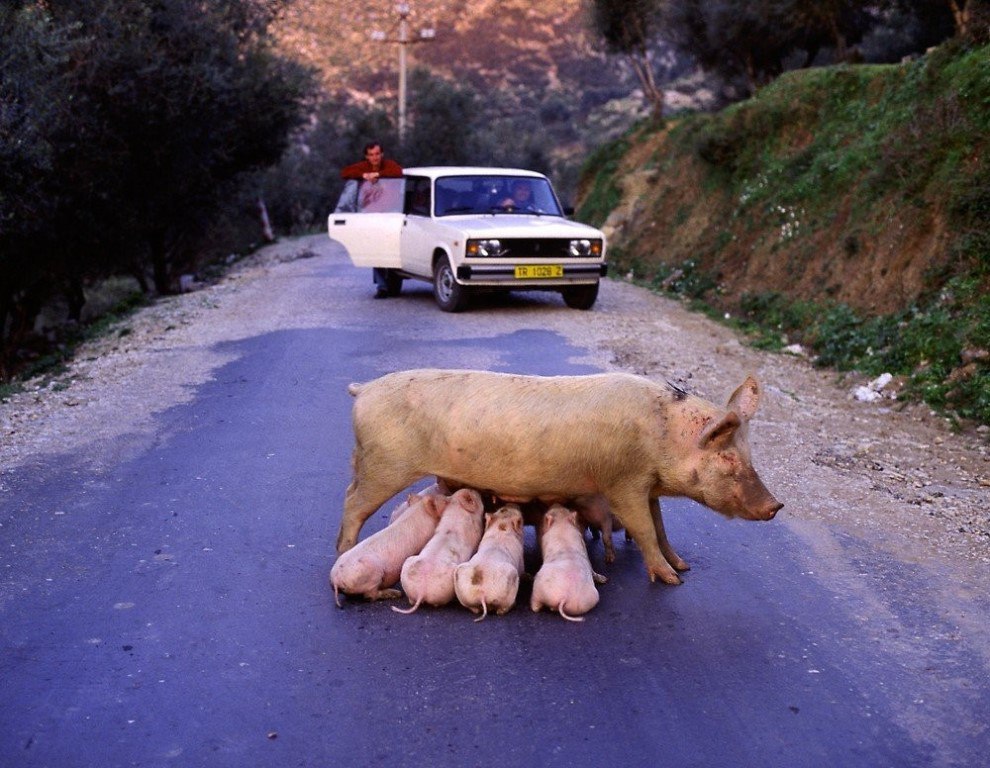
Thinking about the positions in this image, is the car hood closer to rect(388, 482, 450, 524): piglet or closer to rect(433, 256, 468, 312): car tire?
rect(433, 256, 468, 312): car tire

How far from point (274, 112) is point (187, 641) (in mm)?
21239

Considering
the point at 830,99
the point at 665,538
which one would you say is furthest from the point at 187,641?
the point at 830,99

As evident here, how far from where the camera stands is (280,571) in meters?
5.34

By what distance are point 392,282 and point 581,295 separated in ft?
10.6

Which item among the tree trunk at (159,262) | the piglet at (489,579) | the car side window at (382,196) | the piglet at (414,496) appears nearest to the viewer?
the piglet at (489,579)

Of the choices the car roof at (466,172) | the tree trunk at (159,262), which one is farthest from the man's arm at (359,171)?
the tree trunk at (159,262)

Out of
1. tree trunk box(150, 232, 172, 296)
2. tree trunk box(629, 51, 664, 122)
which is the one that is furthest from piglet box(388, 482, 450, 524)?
tree trunk box(629, 51, 664, 122)

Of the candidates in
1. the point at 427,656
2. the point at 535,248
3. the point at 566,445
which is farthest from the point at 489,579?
the point at 535,248

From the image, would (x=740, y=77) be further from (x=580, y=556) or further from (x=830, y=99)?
(x=580, y=556)

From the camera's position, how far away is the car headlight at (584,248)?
14453 millimetres

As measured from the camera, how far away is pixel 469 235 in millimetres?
14000

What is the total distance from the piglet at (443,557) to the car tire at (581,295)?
32.4 feet

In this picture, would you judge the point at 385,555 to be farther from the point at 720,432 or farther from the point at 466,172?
the point at 466,172

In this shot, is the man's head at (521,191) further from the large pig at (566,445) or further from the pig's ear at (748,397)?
the pig's ear at (748,397)
